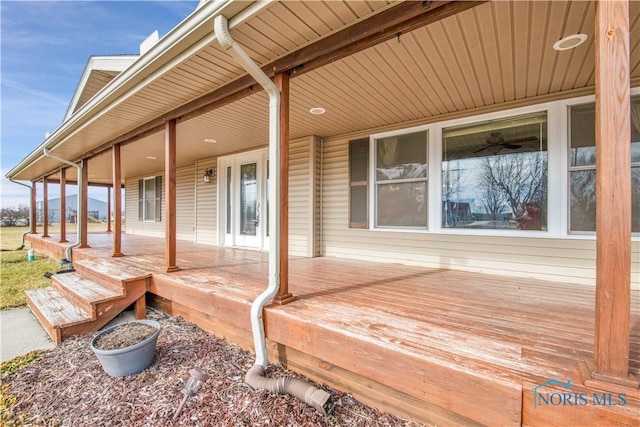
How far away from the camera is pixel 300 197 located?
17.4 ft

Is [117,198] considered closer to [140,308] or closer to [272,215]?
[140,308]

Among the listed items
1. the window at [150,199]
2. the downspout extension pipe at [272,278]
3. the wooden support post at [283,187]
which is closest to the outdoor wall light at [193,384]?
the downspout extension pipe at [272,278]

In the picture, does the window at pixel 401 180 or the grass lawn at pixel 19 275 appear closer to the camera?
the window at pixel 401 180

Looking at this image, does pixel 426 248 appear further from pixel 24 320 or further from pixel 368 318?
pixel 24 320

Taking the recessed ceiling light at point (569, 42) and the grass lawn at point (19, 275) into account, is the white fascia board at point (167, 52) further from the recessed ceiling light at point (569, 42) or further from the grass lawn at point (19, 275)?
the grass lawn at point (19, 275)

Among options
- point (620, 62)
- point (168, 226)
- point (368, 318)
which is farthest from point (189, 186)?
point (620, 62)

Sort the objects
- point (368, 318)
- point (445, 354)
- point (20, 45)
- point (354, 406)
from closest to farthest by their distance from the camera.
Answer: point (445, 354), point (354, 406), point (368, 318), point (20, 45)

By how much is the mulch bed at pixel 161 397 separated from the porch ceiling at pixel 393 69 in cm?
270

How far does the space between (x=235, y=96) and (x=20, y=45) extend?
860 centimetres

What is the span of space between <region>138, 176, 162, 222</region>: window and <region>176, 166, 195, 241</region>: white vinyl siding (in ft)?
5.62

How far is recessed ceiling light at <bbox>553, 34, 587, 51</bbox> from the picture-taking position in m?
2.25

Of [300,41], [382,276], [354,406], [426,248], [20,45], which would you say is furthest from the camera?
[20,45]

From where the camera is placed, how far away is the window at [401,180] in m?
4.21

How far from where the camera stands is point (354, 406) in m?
1.98
